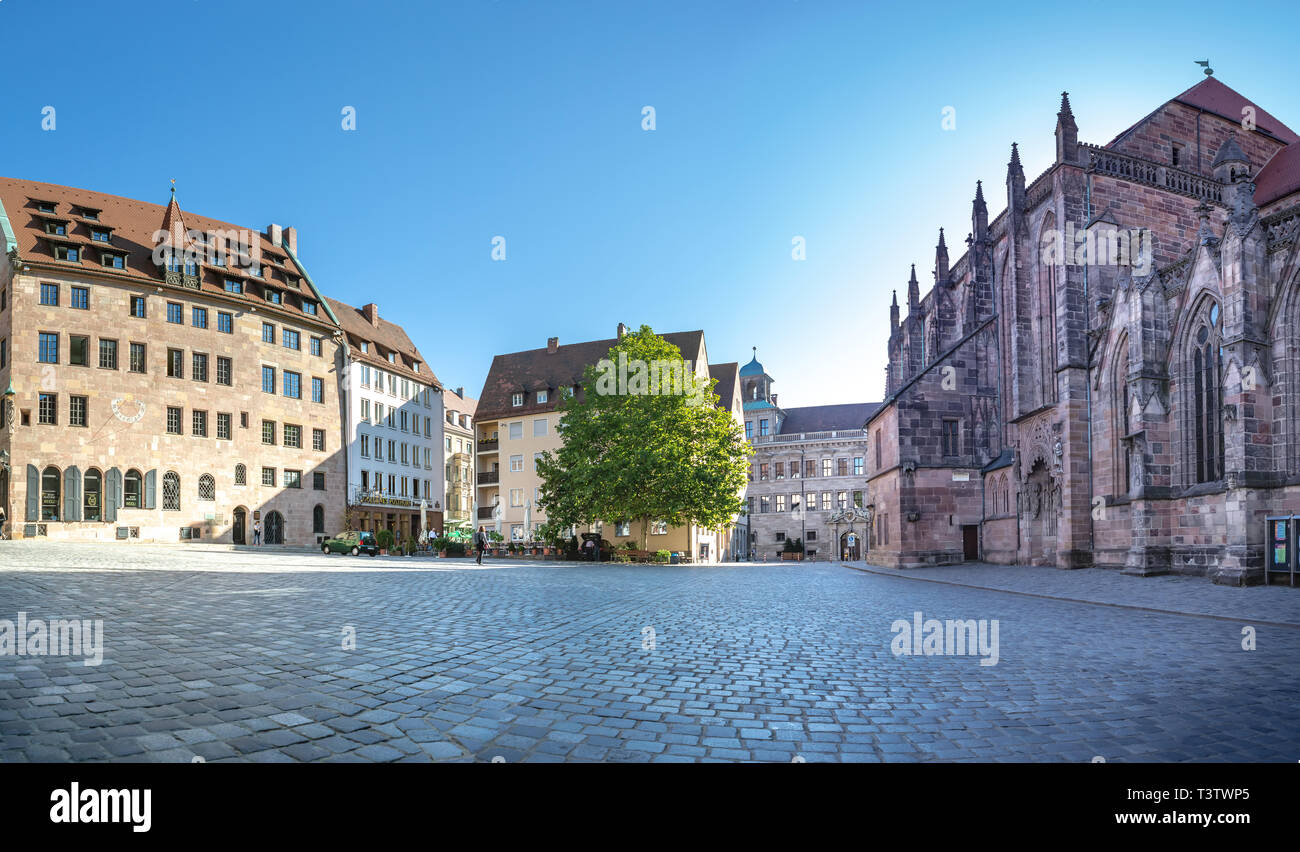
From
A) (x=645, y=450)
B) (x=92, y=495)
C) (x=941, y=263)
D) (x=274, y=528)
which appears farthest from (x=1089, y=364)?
(x=92, y=495)

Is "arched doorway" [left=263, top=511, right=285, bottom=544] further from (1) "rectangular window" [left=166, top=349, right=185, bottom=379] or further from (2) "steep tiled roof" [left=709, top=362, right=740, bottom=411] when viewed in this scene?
(2) "steep tiled roof" [left=709, top=362, right=740, bottom=411]

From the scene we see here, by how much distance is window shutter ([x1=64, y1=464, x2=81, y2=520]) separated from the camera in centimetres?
3478

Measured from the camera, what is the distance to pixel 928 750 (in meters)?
4.10

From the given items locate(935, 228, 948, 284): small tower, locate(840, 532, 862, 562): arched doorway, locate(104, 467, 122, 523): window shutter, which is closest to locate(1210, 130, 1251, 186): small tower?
locate(935, 228, 948, 284): small tower

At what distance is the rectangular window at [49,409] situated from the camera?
34.9 metres

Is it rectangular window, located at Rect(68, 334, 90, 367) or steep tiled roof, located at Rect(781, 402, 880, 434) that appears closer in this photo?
rectangular window, located at Rect(68, 334, 90, 367)

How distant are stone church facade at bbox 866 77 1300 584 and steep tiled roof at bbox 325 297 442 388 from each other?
3387 centimetres

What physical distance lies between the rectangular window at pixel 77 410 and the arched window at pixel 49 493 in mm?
2459

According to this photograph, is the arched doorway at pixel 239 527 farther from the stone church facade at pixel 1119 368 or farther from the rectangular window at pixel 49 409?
the stone church facade at pixel 1119 368

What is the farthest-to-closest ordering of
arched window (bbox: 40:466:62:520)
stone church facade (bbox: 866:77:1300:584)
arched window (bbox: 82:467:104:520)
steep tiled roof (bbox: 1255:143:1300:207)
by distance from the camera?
arched window (bbox: 82:467:104:520), arched window (bbox: 40:466:62:520), steep tiled roof (bbox: 1255:143:1300:207), stone church facade (bbox: 866:77:1300:584)

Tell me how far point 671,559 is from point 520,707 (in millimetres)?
35057

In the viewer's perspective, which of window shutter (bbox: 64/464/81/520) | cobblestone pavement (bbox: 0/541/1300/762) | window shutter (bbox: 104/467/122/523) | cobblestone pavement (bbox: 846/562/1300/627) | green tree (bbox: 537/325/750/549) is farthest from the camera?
window shutter (bbox: 104/467/122/523)
